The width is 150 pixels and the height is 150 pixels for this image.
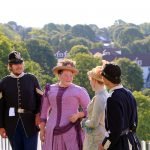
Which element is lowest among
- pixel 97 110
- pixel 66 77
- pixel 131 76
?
pixel 131 76

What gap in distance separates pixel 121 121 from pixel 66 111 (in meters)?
1.17

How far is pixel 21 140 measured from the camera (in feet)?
22.0

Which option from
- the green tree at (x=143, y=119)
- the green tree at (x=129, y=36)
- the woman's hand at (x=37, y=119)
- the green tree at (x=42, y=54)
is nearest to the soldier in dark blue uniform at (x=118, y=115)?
the woman's hand at (x=37, y=119)

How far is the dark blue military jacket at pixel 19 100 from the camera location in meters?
6.65

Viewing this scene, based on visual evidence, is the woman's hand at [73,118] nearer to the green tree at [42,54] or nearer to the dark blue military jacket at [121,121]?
the dark blue military jacket at [121,121]

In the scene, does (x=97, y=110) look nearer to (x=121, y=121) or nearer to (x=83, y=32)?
(x=121, y=121)

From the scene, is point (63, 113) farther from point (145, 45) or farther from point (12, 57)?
point (145, 45)

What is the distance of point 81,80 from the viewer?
5291 centimetres

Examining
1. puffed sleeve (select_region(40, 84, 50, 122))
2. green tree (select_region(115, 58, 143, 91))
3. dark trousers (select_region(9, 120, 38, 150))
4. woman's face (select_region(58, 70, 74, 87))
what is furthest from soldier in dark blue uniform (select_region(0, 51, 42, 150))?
green tree (select_region(115, 58, 143, 91))

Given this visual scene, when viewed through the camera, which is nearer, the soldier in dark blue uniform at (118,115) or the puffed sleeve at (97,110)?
the soldier in dark blue uniform at (118,115)

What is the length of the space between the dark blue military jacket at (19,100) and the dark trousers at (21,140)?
1.8 inches

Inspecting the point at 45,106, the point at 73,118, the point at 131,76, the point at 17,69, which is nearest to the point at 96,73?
the point at 73,118

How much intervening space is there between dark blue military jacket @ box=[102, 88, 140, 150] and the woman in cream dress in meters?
0.44

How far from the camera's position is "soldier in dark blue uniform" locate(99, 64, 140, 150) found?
17.0 ft
